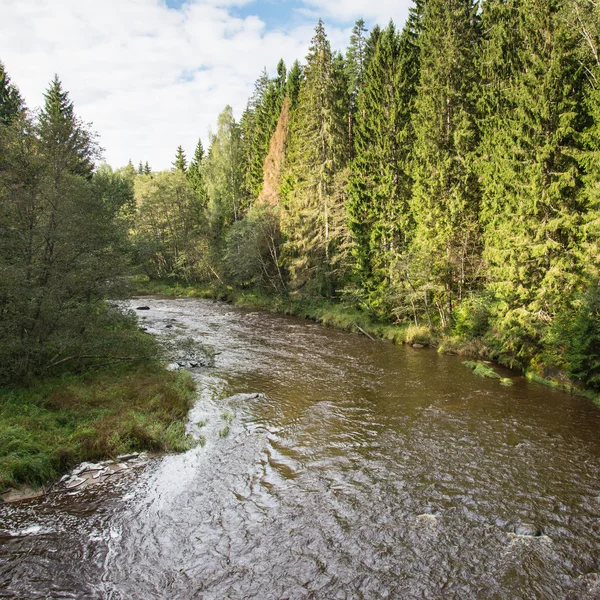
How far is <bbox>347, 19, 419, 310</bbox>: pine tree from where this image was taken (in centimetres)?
2422

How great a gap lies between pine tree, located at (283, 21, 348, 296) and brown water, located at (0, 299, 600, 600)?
18.8 metres

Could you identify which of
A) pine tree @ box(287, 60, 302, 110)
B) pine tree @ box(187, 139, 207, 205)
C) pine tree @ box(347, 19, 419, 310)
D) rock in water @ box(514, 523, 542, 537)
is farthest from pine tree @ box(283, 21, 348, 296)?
pine tree @ box(187, 139, 207, 205)

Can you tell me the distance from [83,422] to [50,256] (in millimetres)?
5381

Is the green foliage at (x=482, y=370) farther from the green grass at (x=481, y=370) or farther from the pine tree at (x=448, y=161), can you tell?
the pine tree at (x=448, y=161)

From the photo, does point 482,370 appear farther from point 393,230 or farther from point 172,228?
point 172,228

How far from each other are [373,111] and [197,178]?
153 ft

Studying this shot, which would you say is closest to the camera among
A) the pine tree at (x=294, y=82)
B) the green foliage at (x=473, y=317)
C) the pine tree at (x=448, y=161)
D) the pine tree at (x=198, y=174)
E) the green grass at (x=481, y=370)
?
the green grass at (x=481, y=370)

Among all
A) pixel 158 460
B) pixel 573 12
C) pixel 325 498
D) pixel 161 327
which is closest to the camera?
pixel 325 498

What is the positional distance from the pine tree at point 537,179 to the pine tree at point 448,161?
2.95 m

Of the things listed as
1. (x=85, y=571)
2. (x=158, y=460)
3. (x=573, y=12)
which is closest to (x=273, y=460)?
(x=158, y=460)

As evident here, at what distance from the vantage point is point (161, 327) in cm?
2562

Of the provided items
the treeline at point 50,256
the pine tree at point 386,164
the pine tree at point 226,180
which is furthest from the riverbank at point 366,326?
the pine tree at point 226,180

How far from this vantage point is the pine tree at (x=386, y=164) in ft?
79.5

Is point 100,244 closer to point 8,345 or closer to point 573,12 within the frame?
point 8,345
